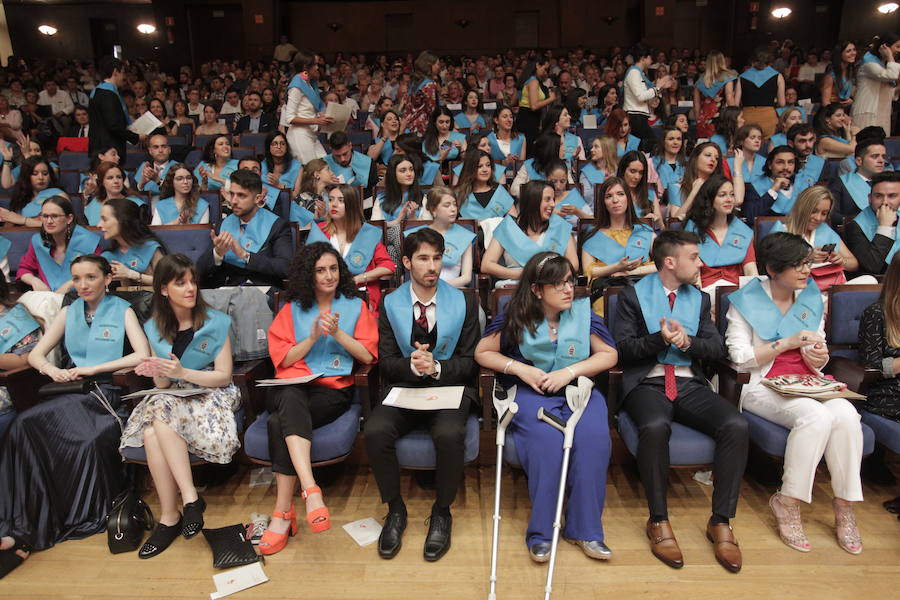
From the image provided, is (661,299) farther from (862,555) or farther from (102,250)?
(102,250)

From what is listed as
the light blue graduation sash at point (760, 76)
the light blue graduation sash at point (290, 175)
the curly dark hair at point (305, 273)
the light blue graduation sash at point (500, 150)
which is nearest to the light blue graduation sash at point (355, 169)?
the light blue graduation sash at point (290, 175)

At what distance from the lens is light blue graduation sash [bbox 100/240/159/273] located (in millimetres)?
2861

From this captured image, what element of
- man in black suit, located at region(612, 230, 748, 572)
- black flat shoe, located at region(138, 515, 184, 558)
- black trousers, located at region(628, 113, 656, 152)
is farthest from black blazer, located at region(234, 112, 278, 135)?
man in black suit, located at region(612, 230, 748, 572)

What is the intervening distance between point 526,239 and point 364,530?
1.65m

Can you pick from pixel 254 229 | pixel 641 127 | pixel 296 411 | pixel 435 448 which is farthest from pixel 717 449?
pixel 641 127

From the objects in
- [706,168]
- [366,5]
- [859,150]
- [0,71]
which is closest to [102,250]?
[706,168]

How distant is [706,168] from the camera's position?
359 cm

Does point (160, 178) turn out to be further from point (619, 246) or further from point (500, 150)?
point (619, 246)

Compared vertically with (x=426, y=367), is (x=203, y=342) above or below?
above

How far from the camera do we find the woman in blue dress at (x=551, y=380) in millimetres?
1939

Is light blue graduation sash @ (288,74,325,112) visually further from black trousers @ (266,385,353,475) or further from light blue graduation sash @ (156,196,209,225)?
black trousers @ (266,385,353,475)

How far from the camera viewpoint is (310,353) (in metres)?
2.29

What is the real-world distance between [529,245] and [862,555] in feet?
6.02

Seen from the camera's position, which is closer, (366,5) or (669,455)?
(669,455)
